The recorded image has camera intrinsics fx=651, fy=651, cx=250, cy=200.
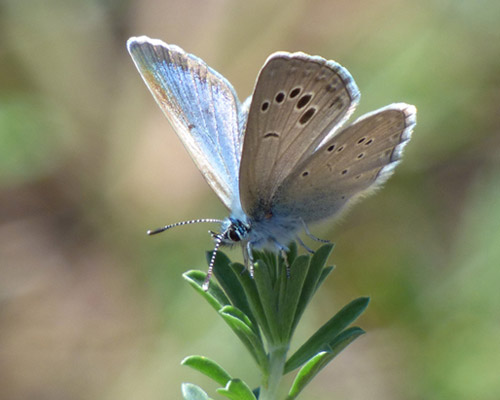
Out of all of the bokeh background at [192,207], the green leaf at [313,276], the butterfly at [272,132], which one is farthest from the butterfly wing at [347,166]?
the bokeh background at [192,207]

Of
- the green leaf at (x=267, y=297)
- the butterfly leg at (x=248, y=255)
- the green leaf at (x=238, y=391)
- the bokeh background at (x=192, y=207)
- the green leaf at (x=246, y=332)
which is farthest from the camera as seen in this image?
the bokeh background at (x=192, y=207)

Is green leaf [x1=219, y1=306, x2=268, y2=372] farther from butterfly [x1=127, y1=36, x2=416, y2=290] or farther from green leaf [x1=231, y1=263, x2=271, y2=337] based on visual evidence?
butterfly [x1=127, y1=36, x2=416, y2=290]

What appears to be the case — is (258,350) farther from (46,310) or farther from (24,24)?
(24,24)

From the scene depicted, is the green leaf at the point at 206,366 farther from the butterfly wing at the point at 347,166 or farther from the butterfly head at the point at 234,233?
the butterfly wing at the point at 347,166

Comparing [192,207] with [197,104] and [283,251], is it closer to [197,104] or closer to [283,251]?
[197,104]

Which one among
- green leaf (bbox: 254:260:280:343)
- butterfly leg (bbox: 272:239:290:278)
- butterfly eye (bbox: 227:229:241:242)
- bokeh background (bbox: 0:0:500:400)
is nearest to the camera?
green leaf (bbox: 254:260:280:343)

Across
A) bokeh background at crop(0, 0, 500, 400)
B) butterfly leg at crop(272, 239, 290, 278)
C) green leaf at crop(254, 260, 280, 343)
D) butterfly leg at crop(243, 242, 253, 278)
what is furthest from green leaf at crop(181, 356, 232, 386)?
bokeh background at crop(0, 0, 500, 400)

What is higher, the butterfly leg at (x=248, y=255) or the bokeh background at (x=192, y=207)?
the bokeh background at (x=192, y=207)
